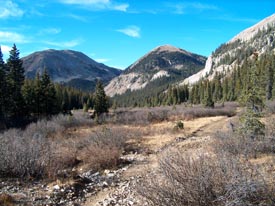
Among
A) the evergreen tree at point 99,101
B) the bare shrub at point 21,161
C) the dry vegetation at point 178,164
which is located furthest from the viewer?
the evergreen tree at point 99,101

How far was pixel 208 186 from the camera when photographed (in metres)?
6.18

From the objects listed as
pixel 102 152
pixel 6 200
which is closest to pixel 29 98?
pixel 102 152

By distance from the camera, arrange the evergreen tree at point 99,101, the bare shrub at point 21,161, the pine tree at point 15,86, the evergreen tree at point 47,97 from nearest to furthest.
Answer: the bare shrub at point 21,161
the pine tree at point 15,86
the evergreen tree at point 47,97
the evergreen tree at point 99,101

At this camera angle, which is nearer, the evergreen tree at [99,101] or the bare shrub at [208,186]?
the bare shrub at [208,186]

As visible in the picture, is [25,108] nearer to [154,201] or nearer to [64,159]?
[64,159]

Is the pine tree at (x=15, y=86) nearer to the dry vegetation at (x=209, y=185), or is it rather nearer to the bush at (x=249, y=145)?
the bush at (x=249, y=145)

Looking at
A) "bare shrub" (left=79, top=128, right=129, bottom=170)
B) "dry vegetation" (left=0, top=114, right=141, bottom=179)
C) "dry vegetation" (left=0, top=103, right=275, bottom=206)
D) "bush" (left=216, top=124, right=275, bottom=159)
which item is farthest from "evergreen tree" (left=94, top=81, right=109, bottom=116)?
"bush" (left=216, top=124, right=275, bottom=159)

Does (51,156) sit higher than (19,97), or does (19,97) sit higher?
(19,97)

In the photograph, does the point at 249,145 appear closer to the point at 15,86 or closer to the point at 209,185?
the point at 209,185

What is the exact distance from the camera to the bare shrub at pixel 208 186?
5582 mm

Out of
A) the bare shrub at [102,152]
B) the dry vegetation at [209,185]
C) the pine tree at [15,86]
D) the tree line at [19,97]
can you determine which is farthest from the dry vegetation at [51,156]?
the pine tree at [15,86]

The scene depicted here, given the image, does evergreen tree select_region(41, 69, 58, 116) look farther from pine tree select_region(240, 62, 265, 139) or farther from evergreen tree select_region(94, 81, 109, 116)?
pine tree select_region(240, 62, 265, 139)

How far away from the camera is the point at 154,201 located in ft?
21.2

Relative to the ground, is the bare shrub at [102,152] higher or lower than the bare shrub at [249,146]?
lower
